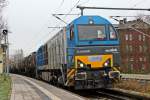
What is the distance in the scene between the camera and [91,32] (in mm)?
22406

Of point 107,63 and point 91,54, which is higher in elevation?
point 91,54

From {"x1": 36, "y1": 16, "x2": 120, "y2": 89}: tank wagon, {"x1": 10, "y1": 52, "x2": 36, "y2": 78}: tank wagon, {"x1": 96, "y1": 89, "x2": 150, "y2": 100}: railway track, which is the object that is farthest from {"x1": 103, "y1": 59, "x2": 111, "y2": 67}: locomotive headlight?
{"x1": 10, "y1": 52, "x2": 36, "y2": 78}: tank wagon

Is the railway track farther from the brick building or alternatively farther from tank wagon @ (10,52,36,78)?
the brick building

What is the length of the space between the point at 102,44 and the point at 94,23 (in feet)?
4.05

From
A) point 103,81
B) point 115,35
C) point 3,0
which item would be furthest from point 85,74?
point 3,0

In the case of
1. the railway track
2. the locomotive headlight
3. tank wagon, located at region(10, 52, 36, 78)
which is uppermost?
tank wagon, located at region(10, 52, 36, 78)

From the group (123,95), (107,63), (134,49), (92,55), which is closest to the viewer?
(92,55)

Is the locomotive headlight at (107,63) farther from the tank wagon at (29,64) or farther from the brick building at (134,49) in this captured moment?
the brick building at (134,49)

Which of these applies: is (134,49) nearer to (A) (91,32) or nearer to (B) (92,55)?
(A) (91,32)

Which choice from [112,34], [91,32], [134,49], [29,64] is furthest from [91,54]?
[134,49]

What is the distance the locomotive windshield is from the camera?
73.0ft

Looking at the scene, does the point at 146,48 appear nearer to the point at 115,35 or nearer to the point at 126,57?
the point at 126,57

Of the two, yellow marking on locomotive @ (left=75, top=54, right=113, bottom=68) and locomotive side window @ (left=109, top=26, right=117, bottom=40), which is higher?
locomotive side window @ (left=109, top=26, right=117, bottom=40)

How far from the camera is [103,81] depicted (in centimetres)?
2198
